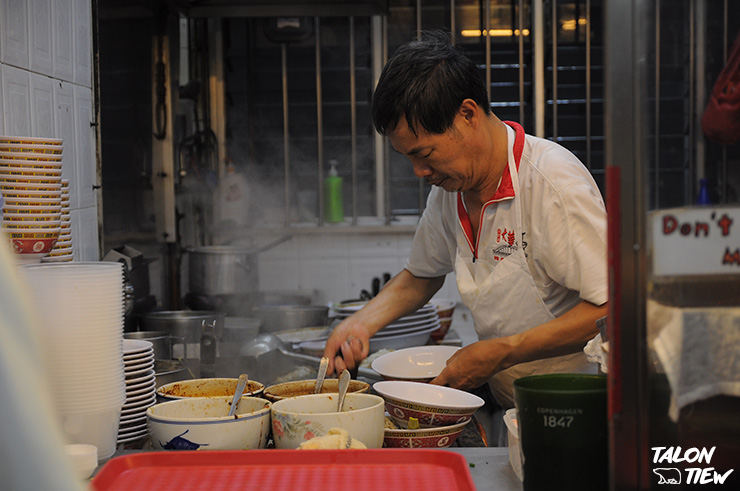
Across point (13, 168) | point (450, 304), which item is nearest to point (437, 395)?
point (13, 168)

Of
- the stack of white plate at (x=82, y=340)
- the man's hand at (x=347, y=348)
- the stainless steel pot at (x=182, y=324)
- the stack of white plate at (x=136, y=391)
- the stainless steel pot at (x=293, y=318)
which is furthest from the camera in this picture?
the stainless steel pot at (x=293, y=318)

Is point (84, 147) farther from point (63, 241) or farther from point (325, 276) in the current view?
point (325, 276)

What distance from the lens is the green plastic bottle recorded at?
13.5 feet

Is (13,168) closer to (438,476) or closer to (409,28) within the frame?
(438,476)

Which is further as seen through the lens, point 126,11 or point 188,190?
point 188,190

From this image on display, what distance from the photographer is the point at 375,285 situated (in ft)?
11.4

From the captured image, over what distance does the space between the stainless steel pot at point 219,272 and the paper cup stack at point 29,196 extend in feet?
5.24

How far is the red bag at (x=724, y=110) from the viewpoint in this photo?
2.18 ft

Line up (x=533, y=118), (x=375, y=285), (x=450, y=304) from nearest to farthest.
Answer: (x=450, y=304) → (x=375, y=285) → (x=533, y=118)

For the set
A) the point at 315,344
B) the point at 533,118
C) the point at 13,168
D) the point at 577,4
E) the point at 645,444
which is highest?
the point at 577,4

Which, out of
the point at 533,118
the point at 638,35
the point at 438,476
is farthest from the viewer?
the point at 533,118

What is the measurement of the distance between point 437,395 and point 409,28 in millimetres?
3129

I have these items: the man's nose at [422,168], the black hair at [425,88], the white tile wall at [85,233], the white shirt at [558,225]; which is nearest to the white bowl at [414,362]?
the white shirt at [558,225]

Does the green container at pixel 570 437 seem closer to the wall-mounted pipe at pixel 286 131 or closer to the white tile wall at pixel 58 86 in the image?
the white tile wall at pixel 58 86
